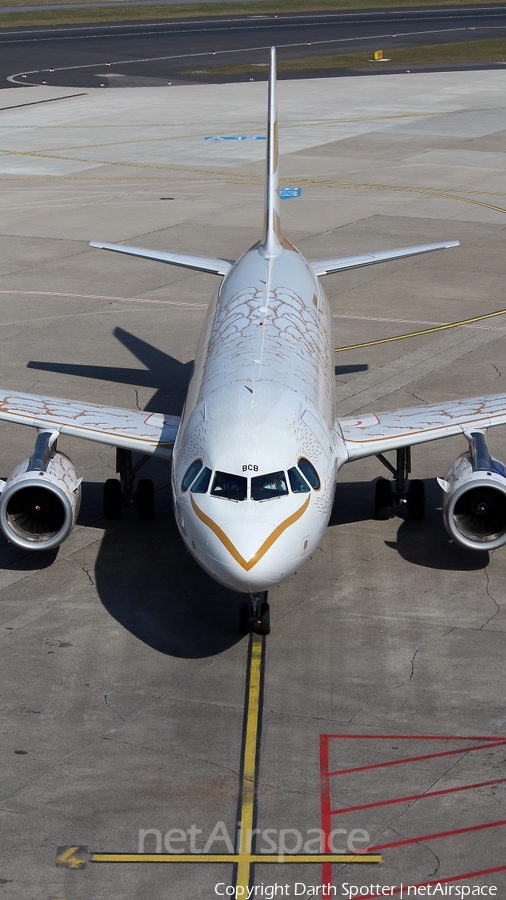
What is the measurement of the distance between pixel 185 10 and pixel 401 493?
121 m

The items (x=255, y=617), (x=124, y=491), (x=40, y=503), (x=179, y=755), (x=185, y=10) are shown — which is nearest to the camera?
(x=179, y=755)

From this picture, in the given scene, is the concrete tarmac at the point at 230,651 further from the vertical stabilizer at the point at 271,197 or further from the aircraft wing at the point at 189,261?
the vertical stabilizer at the point at 271,197

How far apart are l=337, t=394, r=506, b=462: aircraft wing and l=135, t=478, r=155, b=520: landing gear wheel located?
162 inches

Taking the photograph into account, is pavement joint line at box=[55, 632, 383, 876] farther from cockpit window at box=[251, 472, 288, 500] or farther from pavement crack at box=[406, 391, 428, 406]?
pavement crack at box=[406, 391, 428, 406]

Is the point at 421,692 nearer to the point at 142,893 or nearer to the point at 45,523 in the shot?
the point at 142,893

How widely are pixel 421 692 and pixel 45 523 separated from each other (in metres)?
7.91

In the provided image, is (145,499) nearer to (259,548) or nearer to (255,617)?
(255,617)

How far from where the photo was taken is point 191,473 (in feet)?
64.0

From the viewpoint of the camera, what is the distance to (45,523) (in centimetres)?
2247

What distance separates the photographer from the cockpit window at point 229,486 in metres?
18.7

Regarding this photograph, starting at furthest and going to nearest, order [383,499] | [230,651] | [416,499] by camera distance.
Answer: [383,499] < [416,499] < [230,651]

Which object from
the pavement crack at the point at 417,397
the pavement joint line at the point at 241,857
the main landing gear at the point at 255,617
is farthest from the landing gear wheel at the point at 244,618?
the pavement crack at the point at 417,397

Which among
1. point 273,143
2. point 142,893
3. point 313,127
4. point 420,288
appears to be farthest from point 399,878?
point 313,127

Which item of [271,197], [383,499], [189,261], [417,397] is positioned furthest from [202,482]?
[189,261]
